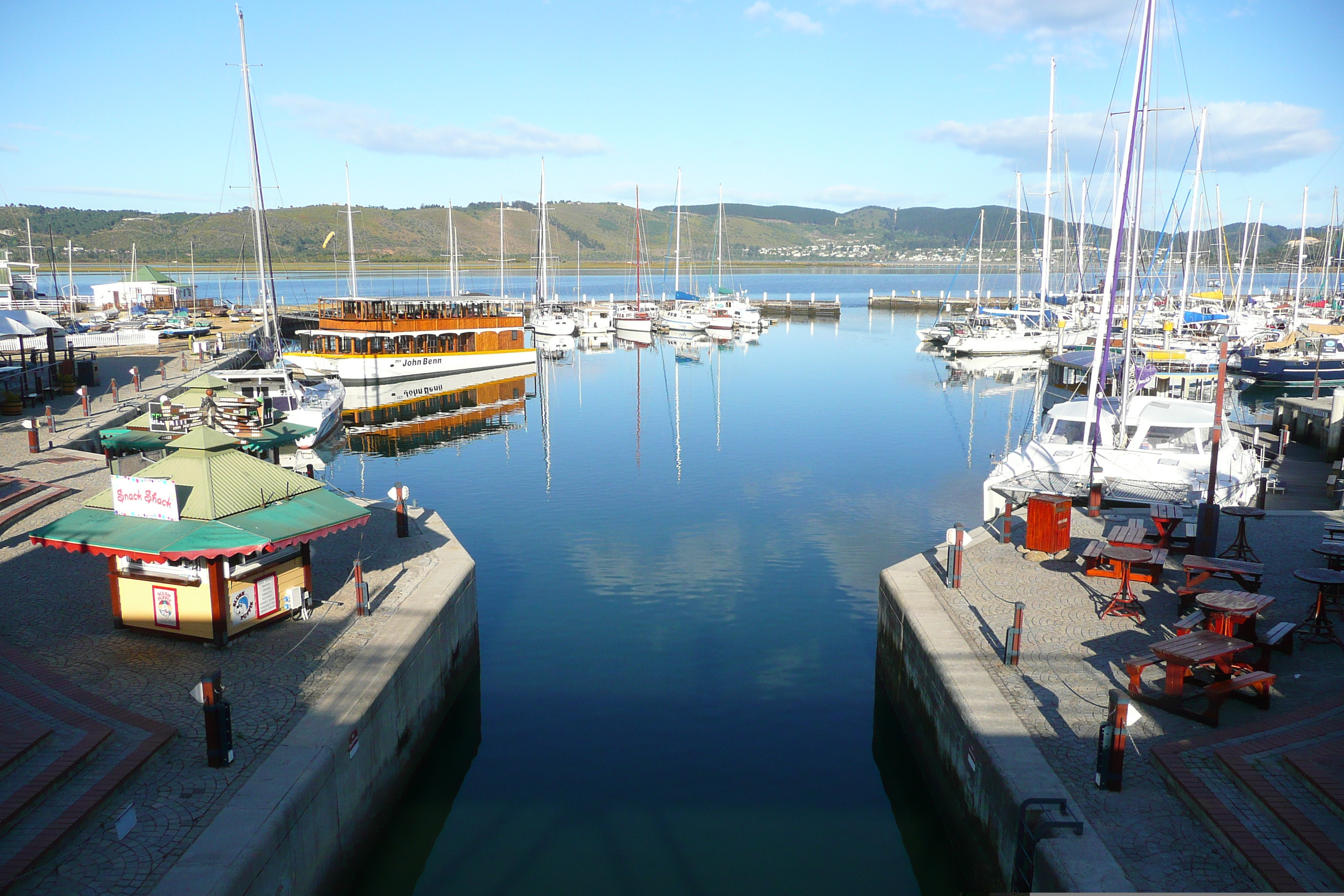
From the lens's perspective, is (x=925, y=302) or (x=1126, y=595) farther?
(x=925, y=302)

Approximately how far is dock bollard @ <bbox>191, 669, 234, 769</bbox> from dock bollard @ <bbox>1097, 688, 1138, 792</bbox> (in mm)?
9145

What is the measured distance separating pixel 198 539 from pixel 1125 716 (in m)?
11.6

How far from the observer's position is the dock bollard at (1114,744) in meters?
9.24

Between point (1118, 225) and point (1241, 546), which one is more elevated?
point (1118, 225)

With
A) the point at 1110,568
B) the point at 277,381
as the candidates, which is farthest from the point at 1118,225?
the point at 277,381

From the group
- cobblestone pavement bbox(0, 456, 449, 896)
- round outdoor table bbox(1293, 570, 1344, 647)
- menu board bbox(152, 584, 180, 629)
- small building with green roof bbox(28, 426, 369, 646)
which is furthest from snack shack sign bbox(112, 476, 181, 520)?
round outdoor table bbox(1293, 570, 1344, 647)

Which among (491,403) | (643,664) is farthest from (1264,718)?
(491,403)

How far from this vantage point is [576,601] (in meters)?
20.6

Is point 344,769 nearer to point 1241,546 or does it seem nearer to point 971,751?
point 971,751

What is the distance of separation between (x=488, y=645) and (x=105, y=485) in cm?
1151

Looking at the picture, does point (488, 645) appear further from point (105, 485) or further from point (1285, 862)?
point (1285, 862)

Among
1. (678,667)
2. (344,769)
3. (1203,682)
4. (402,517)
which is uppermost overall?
(402,517)

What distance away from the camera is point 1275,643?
12.3 metres

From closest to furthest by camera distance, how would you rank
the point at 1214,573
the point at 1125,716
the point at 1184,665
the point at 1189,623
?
1. the point at 1125,716
2. the point at 1184,665
3. the point at 1189,623
4. the point at 1214,573
